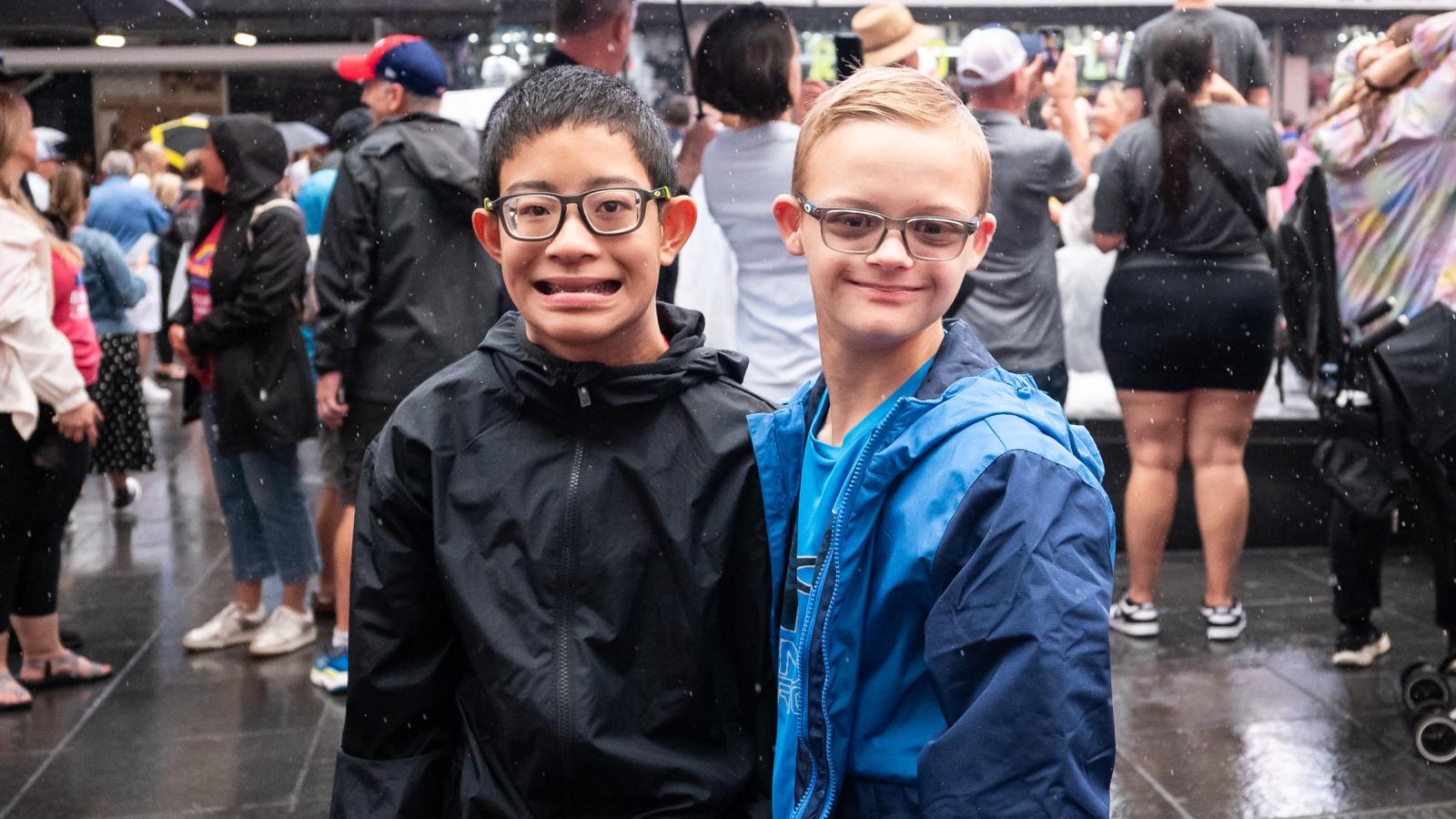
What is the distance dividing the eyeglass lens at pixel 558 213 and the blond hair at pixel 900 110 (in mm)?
278

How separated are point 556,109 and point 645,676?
0.76m

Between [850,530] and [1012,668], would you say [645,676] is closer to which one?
[850,530]

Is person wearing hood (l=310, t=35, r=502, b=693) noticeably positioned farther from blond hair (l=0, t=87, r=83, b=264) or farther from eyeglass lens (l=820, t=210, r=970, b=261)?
eyeglass lens (l=820, t=210, r=970, b=261)

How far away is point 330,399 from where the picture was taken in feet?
15.3

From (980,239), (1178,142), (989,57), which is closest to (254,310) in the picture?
(989,57)

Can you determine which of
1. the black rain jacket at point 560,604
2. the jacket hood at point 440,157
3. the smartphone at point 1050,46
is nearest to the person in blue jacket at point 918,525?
the black rain jacket at point 560,604

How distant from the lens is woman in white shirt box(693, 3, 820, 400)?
421 centimetres

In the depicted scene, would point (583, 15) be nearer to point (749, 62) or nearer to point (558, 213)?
point (749, 62)

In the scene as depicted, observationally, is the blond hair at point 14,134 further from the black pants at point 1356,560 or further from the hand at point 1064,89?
the black pants at point 1356,560

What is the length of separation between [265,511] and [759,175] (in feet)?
7.86

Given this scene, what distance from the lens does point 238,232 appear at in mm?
5324

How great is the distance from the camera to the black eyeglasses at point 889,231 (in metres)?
1.60

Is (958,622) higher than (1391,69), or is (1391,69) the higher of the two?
(1391,69)

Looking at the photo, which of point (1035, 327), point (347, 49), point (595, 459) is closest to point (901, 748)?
point (595, 459)
